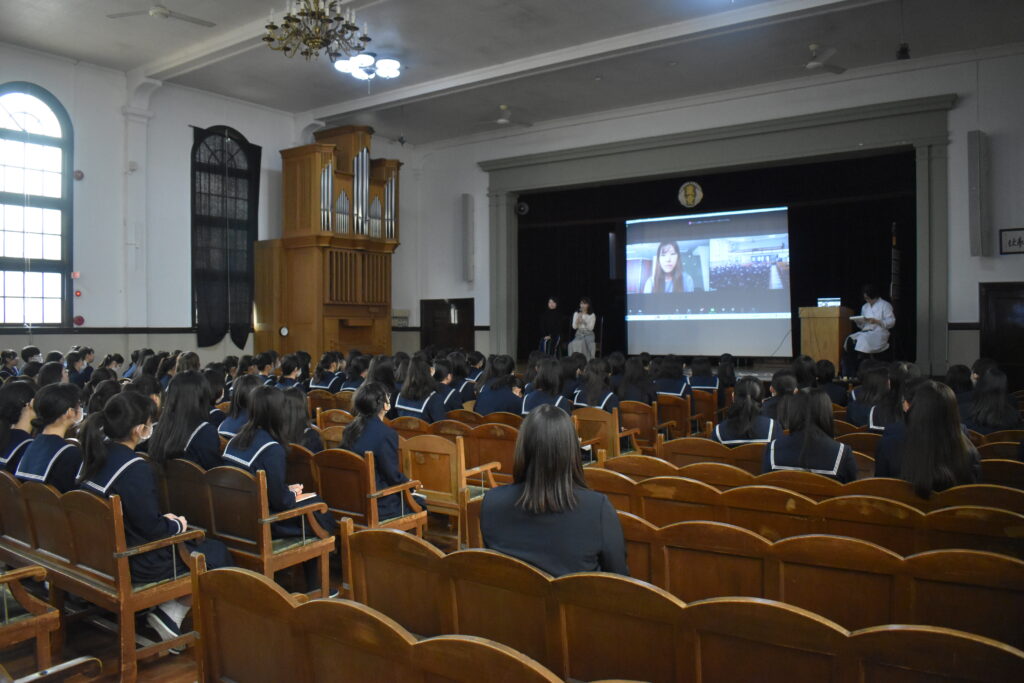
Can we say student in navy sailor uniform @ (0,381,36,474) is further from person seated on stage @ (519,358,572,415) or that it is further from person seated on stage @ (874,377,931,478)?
person seated on stage @ (874,377,931,478)

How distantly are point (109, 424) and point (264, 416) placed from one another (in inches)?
27.6

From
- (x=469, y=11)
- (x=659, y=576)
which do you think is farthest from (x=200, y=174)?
(x=659, y=576)

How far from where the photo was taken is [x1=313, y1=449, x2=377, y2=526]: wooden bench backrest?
11.5 ft

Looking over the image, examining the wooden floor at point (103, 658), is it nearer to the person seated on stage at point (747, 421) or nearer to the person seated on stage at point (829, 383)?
the person seated on stage at point (747, 421)

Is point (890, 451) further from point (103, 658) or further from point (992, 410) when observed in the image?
point (103, 658)

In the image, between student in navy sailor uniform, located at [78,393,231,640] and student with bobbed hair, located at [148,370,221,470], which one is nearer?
student in navy sailor uniform, located at [78,393,231,640]

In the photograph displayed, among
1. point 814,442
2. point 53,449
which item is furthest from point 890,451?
point 53,449

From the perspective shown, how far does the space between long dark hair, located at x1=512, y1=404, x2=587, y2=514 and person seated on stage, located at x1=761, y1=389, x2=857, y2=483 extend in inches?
58.9

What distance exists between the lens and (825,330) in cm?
945

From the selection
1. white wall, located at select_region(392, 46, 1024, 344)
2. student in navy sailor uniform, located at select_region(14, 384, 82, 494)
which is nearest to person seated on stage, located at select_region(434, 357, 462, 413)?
student in navy sailor uniform, located at select_region(14, 384, 82, 494)

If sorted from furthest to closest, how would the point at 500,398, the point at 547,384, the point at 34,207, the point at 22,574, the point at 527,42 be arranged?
1. the point at 34,207
2. the point at 527,42
3. the point at 500,398
4. the point at 547,384
5. the point at 22,574

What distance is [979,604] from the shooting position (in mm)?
1844

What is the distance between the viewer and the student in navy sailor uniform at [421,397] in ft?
17.1

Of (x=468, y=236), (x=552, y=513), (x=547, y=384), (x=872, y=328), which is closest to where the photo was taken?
(x=552, y=513)
